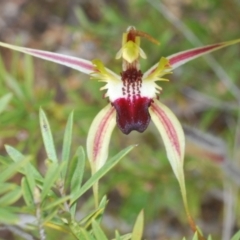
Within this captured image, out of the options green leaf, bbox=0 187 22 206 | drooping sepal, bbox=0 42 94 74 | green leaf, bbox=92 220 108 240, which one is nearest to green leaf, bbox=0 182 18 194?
green leaf, bbox=0 187 22 206

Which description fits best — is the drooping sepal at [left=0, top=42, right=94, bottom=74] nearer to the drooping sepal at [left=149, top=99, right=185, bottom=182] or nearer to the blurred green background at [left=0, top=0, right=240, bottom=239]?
the drooping sepal at [left=149, top=99, right=185, bottom=182]

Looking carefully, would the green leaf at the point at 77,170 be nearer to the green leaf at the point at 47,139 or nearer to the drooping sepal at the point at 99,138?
the green leaf at the point at 47,139

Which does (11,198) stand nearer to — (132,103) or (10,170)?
(10,170)

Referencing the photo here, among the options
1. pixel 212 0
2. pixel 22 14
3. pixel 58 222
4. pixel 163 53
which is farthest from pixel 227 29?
pixel 58 222

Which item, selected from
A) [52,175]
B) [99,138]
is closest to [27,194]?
[52,175]

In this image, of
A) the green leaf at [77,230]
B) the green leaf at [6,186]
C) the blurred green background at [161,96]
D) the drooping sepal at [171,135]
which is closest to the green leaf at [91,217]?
Answer: the green leaf at [77,230]

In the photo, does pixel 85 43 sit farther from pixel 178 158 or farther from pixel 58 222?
pixel 58 222
